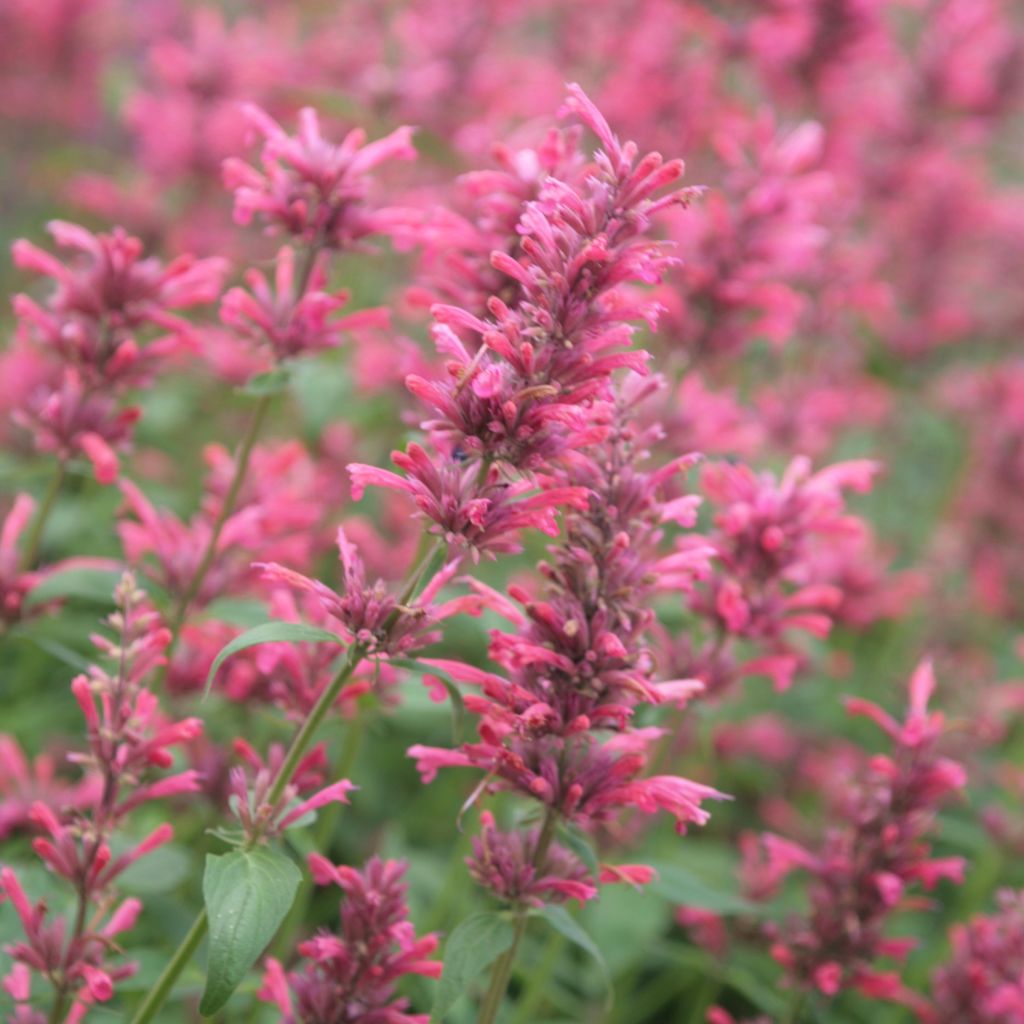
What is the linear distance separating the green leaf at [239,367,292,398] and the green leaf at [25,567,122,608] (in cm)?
64

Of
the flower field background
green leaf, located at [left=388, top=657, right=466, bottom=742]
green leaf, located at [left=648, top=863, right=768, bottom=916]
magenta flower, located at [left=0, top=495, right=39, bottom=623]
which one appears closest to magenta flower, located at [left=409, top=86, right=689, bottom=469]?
the flower field background

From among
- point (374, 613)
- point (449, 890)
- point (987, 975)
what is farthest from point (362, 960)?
point (987, 975)

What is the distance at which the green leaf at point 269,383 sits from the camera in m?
2.73

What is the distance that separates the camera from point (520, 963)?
371cm

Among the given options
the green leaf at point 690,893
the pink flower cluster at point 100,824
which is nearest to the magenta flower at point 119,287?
the pink flower cluster at point 100,824

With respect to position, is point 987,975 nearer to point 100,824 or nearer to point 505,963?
point 505,963

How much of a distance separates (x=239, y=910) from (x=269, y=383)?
1.24 m

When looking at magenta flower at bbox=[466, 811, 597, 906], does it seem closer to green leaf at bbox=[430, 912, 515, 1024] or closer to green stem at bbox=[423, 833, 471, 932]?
green leaf at bbox=[430, 912, 515, 1024]

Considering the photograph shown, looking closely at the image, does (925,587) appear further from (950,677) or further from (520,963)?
(520,963)

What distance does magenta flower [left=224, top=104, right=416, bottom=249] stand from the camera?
9.29ft

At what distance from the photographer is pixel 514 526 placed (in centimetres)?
224

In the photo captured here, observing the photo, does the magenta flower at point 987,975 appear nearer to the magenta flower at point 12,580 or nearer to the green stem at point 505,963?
the green stem at point 505,963

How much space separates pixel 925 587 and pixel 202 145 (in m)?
4.25

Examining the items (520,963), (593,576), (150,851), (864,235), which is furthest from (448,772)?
(864,235)
